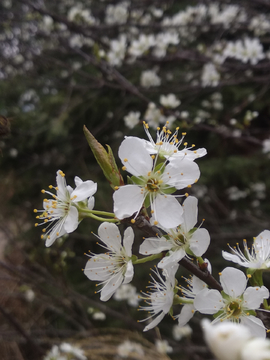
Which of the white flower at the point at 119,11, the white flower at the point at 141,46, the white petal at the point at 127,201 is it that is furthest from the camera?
the white flower at the point at 119,11

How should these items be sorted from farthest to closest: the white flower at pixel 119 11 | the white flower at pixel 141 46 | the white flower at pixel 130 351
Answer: the white flower at pixel 119 11
the white flower at pixel 141 46
the white flower at pixel 130 351

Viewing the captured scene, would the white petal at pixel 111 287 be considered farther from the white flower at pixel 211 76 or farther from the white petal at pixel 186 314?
the white flower at pixel 211 76

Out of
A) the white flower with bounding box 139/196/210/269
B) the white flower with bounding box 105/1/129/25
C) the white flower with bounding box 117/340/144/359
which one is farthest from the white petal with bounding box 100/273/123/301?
the white flower with bounding box 105/1/129/25

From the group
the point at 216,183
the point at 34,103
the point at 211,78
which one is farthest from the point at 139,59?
the point at 34,103

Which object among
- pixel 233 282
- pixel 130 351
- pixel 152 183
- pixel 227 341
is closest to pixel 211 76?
pixel 152 183

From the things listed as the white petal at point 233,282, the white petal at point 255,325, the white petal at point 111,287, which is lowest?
the white petal at point 111,287

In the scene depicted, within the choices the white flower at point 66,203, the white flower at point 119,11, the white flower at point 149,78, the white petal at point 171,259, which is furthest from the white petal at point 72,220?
the white flower at point 119,11

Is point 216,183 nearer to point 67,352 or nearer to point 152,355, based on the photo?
point 152,355
